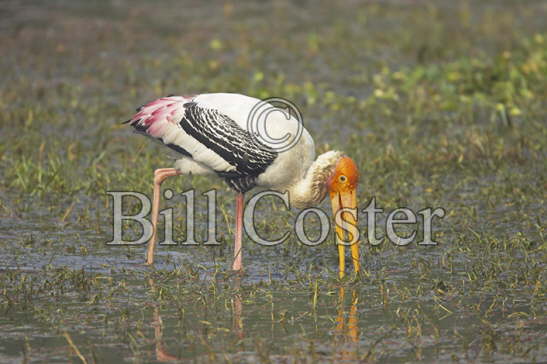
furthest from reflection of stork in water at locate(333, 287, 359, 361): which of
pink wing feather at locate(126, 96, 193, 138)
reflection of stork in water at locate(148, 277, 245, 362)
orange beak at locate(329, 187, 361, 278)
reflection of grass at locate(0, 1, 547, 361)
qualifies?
pink wing feather at locate(126, 96, 193, 138)

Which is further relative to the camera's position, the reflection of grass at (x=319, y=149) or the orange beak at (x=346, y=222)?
the orange beak at (x=346, y=222)

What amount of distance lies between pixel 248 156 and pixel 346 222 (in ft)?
2.09

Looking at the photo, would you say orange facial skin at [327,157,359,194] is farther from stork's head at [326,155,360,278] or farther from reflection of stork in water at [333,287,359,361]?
reflection of stork in water at [333,287,359,361]

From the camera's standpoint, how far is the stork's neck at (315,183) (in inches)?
242

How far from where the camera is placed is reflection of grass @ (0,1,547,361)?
5.27 meters

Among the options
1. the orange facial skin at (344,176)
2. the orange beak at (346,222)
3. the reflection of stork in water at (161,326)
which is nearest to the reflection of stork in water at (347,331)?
the orange beak at (346,222)

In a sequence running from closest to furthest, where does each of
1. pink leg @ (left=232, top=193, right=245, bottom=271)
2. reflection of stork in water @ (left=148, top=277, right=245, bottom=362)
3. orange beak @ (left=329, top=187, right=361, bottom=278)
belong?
reflection of stork in water @ (left=148, top=277, right=245, bottom=362), orange beak @ (left=329, top=187, right=361, bottom=278), pink leg @ (left=232, top=193, right=245, bottom=271)

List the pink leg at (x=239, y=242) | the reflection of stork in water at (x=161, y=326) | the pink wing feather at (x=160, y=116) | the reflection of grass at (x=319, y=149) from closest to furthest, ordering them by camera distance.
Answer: the reflection of stork in water at (x=161, y=326) < the reflection of grass at (x=319, y=149) < the pink leg at (x=239, y=242) < the pink wing feather at (x=160, y=116)

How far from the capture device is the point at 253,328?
5.19m

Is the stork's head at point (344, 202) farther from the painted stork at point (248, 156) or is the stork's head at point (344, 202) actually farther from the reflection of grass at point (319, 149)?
the reflection of grass at point (319, 149)

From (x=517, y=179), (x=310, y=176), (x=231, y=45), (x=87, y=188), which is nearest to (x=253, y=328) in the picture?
(x=310, y=176)

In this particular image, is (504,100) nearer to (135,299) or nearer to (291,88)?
(291,88)

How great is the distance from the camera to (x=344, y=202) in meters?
6.19

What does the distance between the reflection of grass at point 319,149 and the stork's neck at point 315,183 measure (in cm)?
37
